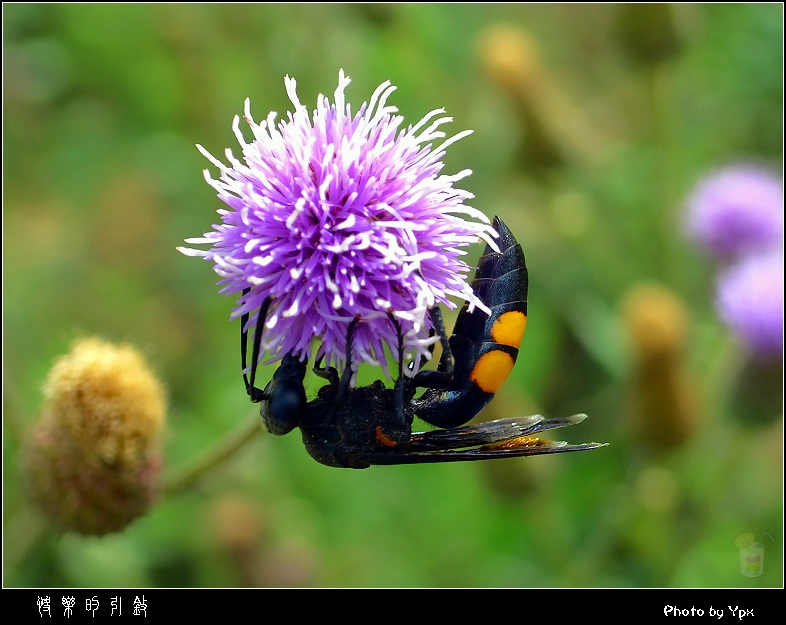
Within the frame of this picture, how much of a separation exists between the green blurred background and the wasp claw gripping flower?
1230 mm

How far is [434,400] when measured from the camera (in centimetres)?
248

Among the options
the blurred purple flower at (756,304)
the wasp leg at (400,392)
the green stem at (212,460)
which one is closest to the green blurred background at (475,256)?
the blurred purple flower at (756,304)

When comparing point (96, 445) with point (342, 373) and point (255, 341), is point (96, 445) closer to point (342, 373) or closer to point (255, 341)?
point (255, 341)

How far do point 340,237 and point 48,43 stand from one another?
472 cm

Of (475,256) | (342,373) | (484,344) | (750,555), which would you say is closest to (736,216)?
(475,256)

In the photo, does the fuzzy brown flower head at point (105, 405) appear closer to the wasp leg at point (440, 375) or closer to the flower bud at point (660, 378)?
the wasp leg at point (440, 375)

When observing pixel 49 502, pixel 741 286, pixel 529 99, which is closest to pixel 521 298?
pixel 49 502

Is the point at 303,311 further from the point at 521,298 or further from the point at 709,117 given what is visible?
the point at 709,117

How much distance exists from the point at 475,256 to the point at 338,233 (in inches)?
130

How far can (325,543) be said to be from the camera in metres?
4.98

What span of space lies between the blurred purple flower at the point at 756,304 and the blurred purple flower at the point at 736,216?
2.36 ft

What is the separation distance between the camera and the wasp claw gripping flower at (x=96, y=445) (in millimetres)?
2793

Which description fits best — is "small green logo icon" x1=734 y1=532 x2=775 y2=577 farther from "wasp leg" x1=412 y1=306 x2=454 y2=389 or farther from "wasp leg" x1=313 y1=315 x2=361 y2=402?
"wasp leg" x1=313 y1=315 x2=361 y2=402

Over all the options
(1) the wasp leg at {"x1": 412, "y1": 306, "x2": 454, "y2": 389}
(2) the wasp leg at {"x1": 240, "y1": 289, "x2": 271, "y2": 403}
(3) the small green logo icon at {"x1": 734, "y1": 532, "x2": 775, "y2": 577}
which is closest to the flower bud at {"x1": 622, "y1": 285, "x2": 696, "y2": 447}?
(3) the small green logo icon at {"x1": 734, "y1": 532, "x2": 775, "y2": 577}
